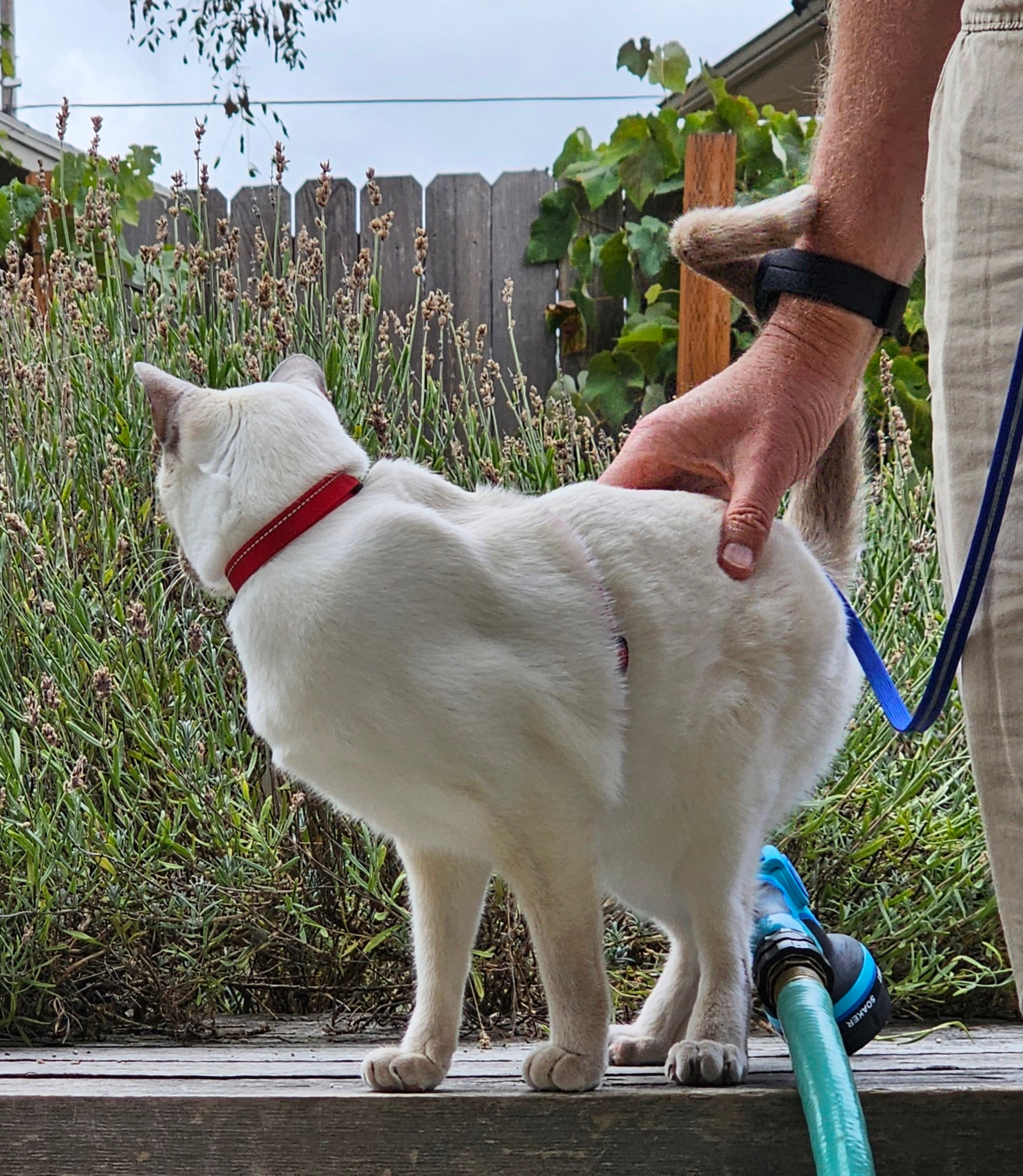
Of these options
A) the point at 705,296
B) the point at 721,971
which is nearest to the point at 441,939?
the point at 721,971

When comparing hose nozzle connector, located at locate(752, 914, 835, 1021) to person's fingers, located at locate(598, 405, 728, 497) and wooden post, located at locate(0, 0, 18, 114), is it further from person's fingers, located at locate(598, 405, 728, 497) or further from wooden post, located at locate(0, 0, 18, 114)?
wooden post, located at locate(0, 0, 18, 114)

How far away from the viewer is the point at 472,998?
1938mm

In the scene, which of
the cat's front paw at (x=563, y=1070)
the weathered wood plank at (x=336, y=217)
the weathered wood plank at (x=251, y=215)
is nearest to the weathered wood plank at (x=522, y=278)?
the weathered wood plank at (x=336, y=217)

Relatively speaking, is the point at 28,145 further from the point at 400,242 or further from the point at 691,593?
the point at 691,593

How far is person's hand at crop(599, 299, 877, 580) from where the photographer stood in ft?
4.17

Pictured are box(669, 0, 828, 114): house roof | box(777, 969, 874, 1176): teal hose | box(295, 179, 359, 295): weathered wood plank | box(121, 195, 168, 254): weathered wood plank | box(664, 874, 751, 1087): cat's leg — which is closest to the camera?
box(777, 969, 874, 1176): teal hose

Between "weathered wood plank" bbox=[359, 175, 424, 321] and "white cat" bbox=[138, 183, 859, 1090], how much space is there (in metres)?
3.40

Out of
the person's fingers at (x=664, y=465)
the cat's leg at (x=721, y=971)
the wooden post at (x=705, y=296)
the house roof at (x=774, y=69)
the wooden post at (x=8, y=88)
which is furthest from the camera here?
the house roof at (x=774, y=69)

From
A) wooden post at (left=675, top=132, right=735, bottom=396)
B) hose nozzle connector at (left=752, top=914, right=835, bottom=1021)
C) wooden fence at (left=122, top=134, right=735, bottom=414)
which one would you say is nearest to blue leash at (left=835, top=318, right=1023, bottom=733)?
hose nozzle connector at (left=752, top=914, right=835, bottom=1021)

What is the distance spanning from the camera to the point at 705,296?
3.16 meters

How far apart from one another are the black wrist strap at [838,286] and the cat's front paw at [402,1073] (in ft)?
2.79

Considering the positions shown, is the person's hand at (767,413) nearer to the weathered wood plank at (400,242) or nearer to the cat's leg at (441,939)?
the cat's leg at (441,939)

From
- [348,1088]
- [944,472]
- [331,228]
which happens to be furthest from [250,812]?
[331,228]

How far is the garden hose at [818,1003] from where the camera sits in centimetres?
104
